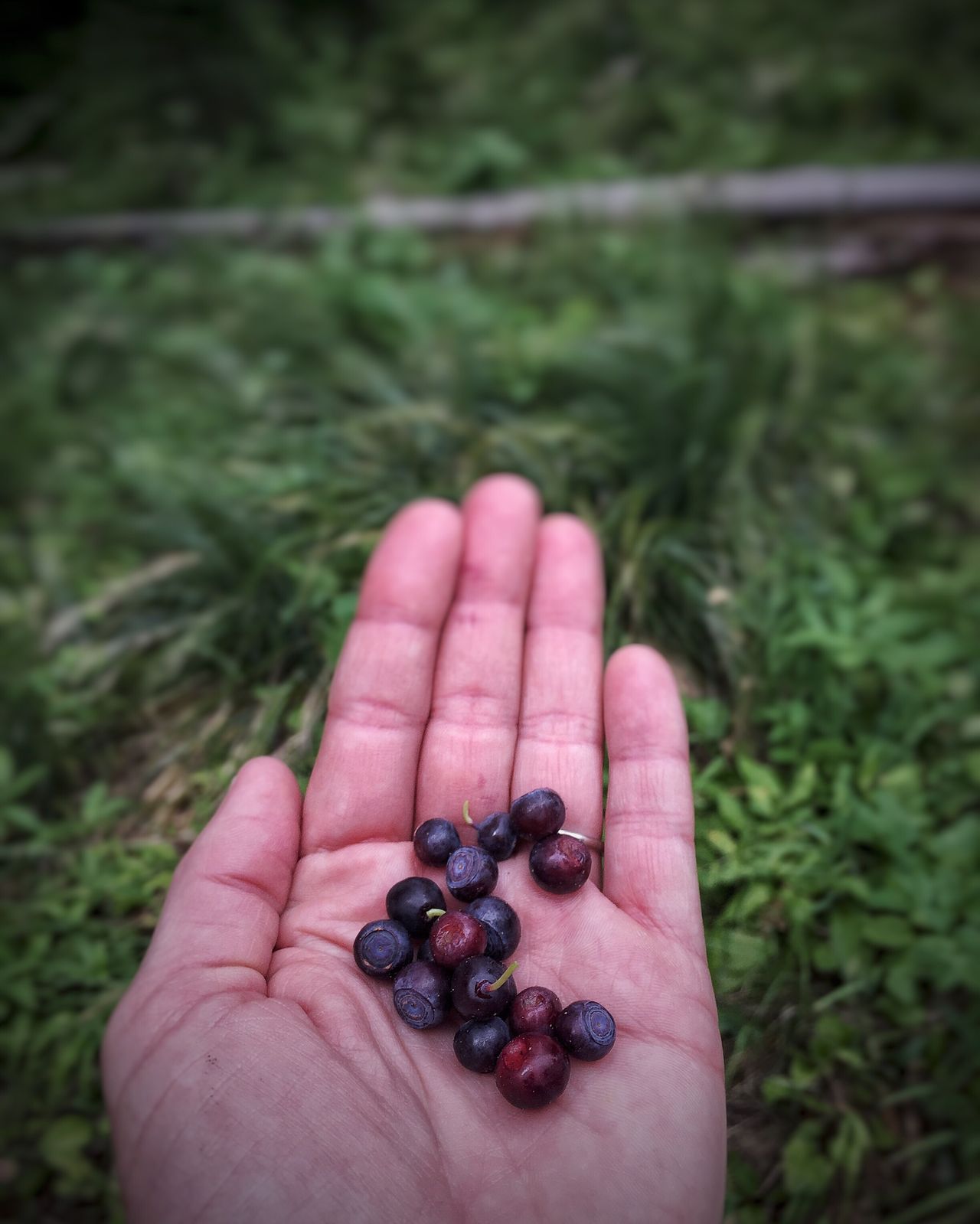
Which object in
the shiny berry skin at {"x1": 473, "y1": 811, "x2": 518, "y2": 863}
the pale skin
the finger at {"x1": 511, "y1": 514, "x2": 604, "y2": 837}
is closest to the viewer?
the pale skin

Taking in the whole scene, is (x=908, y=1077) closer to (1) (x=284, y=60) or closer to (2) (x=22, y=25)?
(1) (x=284, y=60)

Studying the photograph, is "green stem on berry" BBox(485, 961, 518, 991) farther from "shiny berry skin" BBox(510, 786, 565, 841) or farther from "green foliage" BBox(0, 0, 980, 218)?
"green foliage" BBox(0, 0, 980, 218)

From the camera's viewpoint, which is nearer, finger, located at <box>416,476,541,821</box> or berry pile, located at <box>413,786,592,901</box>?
berry pile, located at <box>413,786,592,901</box>

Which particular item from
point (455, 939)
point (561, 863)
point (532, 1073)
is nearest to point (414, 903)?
point (455, 939)

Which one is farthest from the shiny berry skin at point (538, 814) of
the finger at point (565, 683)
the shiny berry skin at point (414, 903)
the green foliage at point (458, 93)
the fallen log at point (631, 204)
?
the green foliage at point (458, 93)

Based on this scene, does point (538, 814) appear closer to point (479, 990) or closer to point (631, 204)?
point (479, 990)

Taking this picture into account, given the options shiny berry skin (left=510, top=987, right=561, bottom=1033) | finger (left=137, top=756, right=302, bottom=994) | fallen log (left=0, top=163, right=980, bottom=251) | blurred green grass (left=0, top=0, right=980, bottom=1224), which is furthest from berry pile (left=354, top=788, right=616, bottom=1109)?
fallen log (left=0, top=163, right=980, bottom=251)

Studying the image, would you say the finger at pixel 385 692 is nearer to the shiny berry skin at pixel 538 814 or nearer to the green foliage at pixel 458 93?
the shiny berry skin at pixel 538 814

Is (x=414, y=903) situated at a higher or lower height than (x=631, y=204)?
lower
